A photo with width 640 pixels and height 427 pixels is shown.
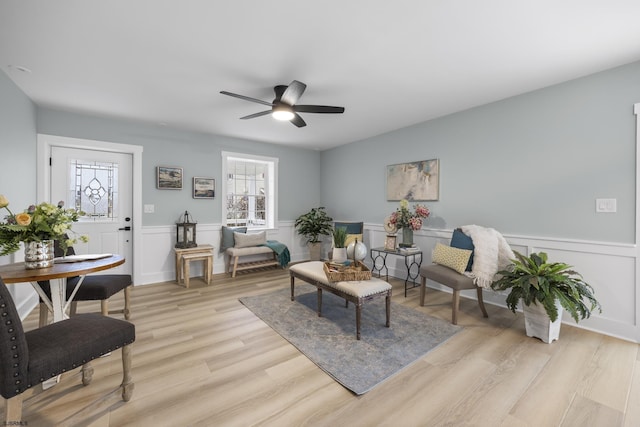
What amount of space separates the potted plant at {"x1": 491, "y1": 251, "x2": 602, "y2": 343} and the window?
4.19 metres

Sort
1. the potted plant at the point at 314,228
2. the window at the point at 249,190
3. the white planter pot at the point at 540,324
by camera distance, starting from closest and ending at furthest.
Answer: the white planter pot at the point at 540,324 < the window at the point at 249,190 < the potted plant at the point at 314,228

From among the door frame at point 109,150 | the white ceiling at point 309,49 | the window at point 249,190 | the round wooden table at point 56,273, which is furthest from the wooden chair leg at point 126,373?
the window at point 249,190

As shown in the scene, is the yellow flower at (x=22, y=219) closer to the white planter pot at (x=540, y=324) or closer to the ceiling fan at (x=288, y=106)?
the ceiling fan at (x=288, y=106)

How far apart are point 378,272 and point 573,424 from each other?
10.9 feet

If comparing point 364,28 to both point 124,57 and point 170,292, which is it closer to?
point 124,57

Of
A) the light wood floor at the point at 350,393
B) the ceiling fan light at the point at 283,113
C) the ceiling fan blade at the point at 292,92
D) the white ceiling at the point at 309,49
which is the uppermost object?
the white ceiling at the point at 309,49

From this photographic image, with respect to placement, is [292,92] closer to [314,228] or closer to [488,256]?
[488,256]

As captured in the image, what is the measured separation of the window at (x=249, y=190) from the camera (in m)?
5.12

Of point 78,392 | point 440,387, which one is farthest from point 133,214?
point 440,387

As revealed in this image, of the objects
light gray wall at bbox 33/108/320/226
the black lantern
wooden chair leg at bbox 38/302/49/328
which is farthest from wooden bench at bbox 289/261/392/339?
light gray wall at bbox 33/108/320/226

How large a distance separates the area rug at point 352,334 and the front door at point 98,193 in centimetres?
230

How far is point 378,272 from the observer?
4.82 metres

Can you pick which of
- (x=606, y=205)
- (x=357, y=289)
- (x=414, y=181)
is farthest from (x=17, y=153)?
(x=606, y=205)

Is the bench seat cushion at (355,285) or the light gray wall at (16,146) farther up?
the light gray wall at (16,146)
